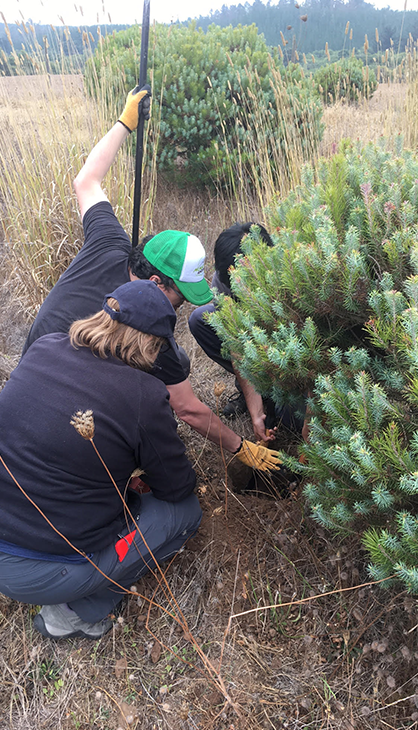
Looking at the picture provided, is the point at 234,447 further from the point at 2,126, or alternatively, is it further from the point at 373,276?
the point at 2,126

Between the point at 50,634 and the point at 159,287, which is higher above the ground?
the point at 159,287

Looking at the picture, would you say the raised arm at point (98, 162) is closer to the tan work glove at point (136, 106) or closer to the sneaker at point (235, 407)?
the tan work glove at point (136, 106)

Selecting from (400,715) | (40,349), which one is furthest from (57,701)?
(40,349)

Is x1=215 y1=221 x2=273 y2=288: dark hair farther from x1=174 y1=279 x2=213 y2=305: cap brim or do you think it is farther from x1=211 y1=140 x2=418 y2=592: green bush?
x1=211 y1=140 x2=418 y2=592: green bush

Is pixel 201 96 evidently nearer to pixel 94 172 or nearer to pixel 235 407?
pixel 94 172

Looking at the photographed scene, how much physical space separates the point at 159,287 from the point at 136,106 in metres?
1.30

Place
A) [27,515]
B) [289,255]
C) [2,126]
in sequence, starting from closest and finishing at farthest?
[289,255] < [27,515] < [2,126]

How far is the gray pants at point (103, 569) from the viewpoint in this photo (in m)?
A: 1.64

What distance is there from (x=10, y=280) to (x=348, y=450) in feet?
11.5

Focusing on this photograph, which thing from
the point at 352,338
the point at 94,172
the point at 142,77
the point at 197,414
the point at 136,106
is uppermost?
the point at 142,77

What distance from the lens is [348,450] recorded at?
1191 millimetres

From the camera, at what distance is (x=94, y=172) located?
2646 mm

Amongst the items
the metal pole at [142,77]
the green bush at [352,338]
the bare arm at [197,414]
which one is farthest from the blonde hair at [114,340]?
the metal pole at [142,77]

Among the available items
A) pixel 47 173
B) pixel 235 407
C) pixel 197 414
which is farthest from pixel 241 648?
pixel 47 173
